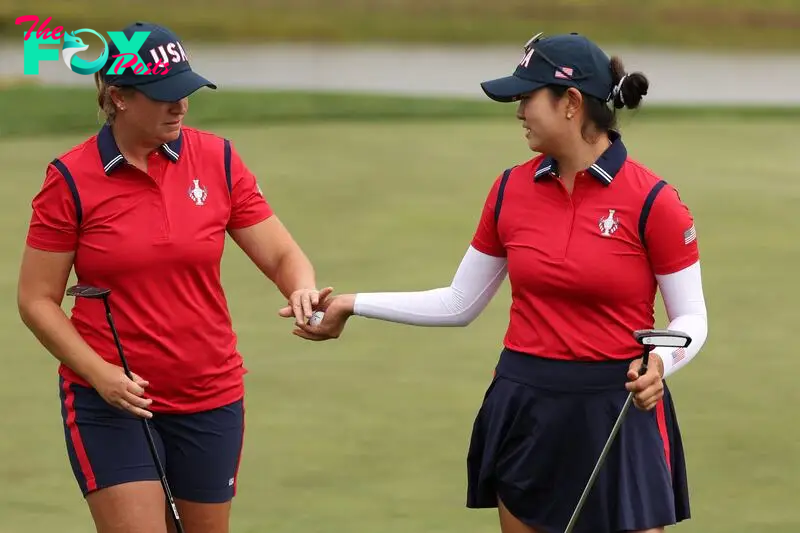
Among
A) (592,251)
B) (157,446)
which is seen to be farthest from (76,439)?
(592,251)

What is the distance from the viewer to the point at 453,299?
4.48 metres

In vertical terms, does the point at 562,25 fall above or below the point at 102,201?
below

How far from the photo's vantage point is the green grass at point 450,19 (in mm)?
21500

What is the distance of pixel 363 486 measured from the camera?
6.09m

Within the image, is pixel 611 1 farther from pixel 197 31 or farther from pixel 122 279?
pixel 122 279

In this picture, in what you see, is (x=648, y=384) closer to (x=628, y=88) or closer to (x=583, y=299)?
(x=583, y=299)

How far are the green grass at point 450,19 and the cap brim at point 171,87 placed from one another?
1729 cm

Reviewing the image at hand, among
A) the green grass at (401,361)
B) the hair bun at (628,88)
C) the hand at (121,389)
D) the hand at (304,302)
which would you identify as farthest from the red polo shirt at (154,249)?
the green grass at (401,361)

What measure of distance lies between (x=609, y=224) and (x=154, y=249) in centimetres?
118

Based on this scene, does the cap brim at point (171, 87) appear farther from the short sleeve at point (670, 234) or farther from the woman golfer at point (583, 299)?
the short sleeve at point (670, 234)

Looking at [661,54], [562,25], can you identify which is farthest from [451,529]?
[562,25]

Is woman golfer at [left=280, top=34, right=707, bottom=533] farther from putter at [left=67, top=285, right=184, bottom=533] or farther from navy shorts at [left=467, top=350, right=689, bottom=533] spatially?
putter at [left=67, top=285, right=184, bottom=533]

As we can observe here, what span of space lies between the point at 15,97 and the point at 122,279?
413 inches

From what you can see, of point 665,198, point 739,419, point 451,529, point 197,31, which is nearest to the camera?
point 665,198
